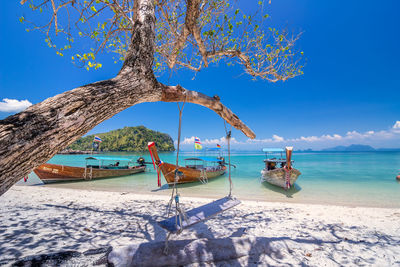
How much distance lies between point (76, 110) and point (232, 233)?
3.76m

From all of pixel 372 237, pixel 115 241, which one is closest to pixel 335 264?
pixel 372 237

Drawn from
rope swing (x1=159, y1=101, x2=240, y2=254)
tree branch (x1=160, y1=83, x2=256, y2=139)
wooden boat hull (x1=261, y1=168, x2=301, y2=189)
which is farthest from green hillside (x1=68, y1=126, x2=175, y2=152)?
tree branch (x1=160, y1=83, x2=256, y2=139)

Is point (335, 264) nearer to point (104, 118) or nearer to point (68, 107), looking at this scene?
point (104, 118)

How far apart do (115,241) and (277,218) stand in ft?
13.9

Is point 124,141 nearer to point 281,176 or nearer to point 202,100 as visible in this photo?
point 281,176

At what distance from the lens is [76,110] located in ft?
4.88

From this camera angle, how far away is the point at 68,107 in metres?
1.43

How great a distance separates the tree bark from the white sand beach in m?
2.02

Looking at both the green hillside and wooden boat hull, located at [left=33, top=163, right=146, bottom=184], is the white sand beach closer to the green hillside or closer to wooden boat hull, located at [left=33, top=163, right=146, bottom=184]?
wooden boat hull, located at [left=33, top=163, right=146, bottom=184]

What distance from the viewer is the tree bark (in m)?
1.11

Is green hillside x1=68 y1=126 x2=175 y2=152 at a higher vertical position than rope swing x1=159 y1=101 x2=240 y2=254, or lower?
higher

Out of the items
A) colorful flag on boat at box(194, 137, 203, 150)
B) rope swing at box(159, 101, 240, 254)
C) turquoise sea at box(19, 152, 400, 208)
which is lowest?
turquoise sea at box(19, 152, 400, 208)

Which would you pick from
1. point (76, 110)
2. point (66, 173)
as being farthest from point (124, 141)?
point (76, 110)

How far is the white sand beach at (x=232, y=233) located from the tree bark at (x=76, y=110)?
2019mm
